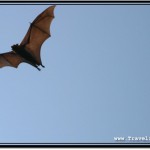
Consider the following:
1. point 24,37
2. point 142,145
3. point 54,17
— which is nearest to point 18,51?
point 24,37

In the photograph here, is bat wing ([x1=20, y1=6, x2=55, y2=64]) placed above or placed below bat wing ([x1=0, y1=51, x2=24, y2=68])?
above

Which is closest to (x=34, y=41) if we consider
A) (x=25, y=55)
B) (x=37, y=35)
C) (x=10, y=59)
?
(x=37, y=35)

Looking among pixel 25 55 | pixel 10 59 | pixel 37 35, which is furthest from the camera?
pixel 10 59

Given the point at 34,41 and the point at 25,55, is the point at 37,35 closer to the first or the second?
the point at 34,41

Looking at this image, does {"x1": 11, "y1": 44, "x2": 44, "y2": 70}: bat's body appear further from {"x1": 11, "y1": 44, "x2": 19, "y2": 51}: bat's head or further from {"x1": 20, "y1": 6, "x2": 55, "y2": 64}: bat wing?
{"x1": 20, "y1": 6, "x2": 55, "y2": 64}: bat wing

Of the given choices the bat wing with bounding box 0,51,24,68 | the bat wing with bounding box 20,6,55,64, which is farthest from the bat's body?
the bat wing with bounding box 0,51,24,68

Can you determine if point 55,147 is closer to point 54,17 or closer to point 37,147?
point 37,147
